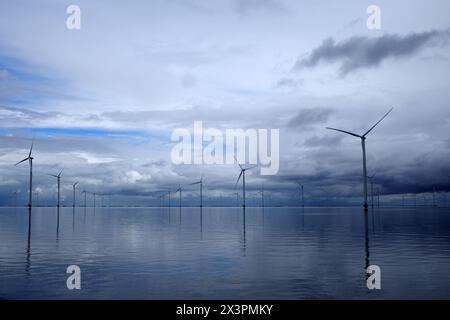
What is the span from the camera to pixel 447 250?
5175cm

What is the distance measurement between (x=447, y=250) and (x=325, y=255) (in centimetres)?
1657

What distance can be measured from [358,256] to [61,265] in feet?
101

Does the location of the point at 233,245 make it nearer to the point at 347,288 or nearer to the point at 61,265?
the point at 61,265

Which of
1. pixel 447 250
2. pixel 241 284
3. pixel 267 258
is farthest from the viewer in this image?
pixel 447 250

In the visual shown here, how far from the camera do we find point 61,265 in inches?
1572

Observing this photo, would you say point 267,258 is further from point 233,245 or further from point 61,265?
point 61,265

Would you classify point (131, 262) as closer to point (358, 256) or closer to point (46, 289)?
point (46, 289)

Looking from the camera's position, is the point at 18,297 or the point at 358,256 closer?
the point at 18,297
